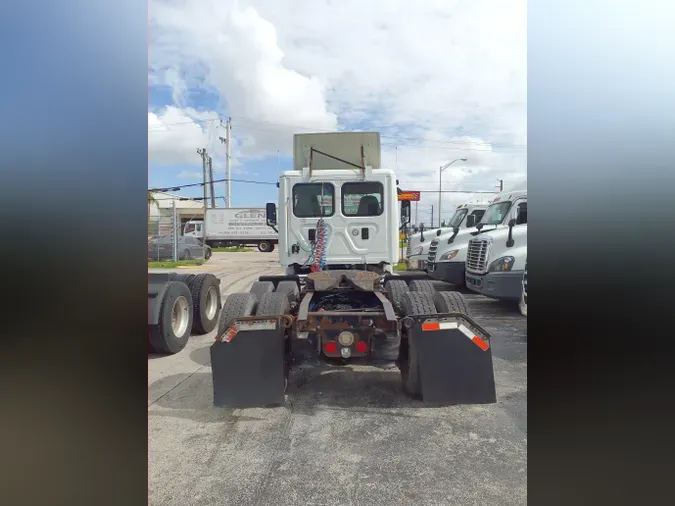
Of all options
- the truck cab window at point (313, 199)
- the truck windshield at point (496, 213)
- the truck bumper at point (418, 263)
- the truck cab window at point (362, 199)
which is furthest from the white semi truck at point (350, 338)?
the truck bumper at point (418, 263)

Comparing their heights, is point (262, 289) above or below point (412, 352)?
above

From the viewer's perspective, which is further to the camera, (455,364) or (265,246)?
(265,246)

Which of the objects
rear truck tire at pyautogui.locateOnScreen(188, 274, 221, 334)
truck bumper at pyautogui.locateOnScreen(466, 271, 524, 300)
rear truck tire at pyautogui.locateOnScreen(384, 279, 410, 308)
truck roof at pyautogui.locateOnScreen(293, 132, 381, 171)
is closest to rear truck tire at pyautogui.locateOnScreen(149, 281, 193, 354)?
rear truck tire at pyautogui.locateOnScreen(188, 274, 221, 334)


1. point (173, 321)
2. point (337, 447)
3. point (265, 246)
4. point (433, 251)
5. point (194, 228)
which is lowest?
point (337, 447)

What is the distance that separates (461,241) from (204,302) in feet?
22.1

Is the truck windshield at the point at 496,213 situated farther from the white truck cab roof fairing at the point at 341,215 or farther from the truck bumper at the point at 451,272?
the white truck cab roof fairing at the point at 341,215

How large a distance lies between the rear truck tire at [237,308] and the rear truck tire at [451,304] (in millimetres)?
1901

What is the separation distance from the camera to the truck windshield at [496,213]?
970 cm

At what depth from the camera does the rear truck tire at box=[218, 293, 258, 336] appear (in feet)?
12.7

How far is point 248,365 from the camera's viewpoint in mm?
3568

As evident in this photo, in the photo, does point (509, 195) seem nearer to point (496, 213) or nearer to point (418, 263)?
point (496, 213)

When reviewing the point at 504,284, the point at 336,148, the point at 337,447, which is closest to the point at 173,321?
the point at 336,148
